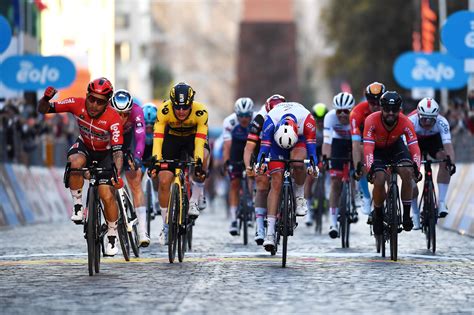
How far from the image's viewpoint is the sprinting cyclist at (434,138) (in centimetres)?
1795

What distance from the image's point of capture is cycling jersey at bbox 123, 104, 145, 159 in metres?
16.8

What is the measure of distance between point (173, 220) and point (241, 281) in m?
2.31

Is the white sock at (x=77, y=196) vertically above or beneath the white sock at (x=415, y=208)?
above

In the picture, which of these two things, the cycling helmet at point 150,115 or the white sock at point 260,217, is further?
the cycling helmet at point 150,115

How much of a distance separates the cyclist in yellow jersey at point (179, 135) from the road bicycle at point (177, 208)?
112mm

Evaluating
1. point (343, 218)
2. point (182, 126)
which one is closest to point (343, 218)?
point (343, 218)

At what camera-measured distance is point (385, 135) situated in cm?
1622

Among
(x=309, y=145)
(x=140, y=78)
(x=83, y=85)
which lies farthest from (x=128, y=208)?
(x=140, y=78)

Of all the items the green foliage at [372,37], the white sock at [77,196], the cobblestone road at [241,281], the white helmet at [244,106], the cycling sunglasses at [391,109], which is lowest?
the cobblestone road at [241,281]

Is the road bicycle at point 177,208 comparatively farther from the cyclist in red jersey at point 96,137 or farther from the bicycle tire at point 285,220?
the bicycle tire at point 285,220

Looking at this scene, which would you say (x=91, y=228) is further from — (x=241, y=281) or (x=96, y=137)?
(x=241, y=281)

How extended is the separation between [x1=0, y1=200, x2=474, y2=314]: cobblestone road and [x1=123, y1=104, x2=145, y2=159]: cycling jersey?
1.19 m

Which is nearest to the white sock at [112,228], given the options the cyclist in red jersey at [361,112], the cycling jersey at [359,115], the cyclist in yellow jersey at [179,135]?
the cyclist in yellow jersey at [179,135]

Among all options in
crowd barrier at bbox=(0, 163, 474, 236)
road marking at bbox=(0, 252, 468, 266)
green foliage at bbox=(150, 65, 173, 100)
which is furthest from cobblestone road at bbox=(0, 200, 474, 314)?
green foliage at bbox=(150, 65, 173, 100)
